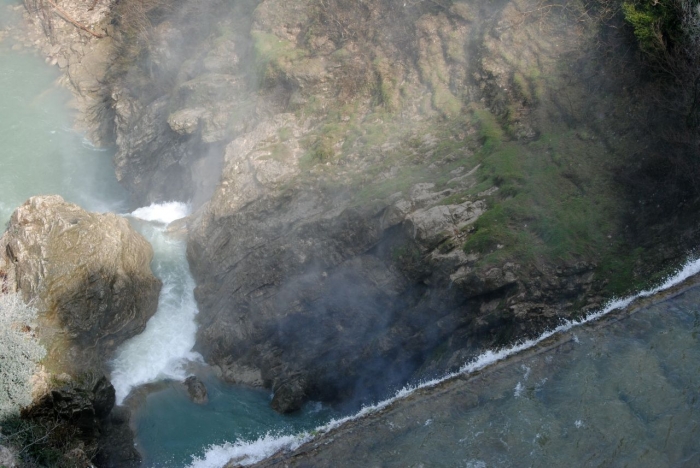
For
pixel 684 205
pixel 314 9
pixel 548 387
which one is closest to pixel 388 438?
pixel 548 387

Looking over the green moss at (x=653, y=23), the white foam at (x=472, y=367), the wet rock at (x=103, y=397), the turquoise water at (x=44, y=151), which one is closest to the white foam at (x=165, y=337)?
the wet rock at (x=103, y=397)

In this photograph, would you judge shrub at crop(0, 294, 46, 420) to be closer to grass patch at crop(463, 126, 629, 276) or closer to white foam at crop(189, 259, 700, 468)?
white foam at crop(189, 259, 700, 468)

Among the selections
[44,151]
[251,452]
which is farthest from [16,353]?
[44,151]

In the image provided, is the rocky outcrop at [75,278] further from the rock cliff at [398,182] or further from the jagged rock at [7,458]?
the jagged rock at [7,458]

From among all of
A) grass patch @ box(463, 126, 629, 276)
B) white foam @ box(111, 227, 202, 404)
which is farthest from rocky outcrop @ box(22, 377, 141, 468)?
grass patch @ box(463, 126, 629, 276)

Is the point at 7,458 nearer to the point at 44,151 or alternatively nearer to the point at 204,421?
the point at 204,421

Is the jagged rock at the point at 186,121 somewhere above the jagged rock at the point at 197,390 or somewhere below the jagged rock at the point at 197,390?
above
